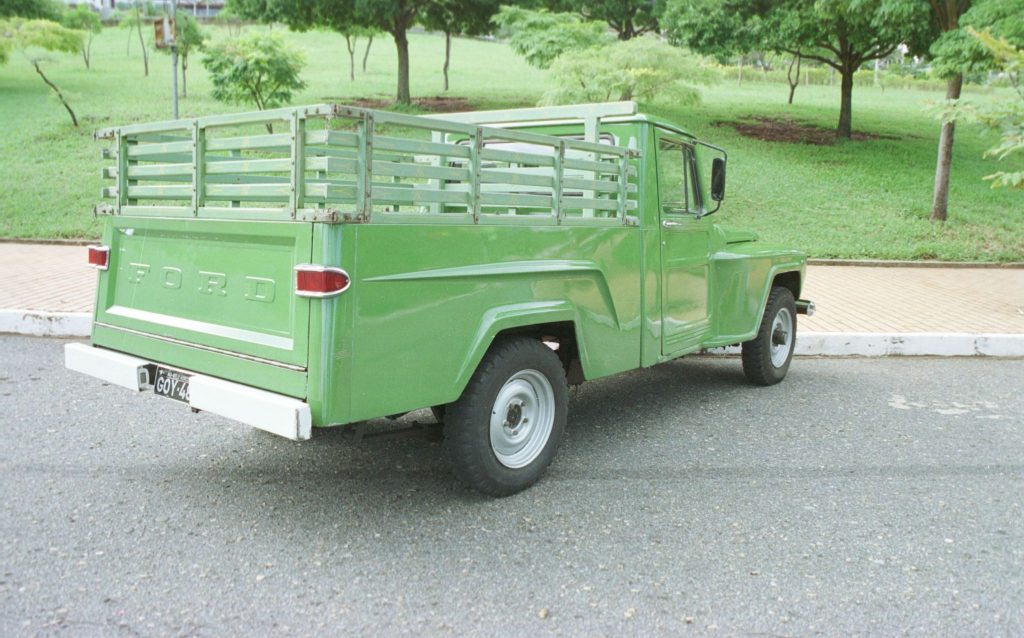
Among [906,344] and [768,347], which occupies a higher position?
[768,347]

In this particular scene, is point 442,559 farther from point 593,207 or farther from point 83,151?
point 83,151

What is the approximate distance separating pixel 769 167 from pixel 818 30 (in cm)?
372

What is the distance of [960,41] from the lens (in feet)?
45.4

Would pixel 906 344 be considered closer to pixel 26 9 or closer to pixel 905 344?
pixel 905 344

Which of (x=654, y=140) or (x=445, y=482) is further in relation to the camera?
(x=654, y=140)

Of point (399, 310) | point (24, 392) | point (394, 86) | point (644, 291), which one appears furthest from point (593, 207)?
point (394, 86)

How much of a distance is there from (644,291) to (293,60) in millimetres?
17956

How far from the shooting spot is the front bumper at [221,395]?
3.12 meters

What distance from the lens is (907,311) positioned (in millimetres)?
9391

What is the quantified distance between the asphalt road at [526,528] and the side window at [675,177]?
1.47 meters

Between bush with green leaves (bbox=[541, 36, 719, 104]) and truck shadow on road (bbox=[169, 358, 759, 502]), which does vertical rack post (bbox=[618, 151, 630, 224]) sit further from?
bush with green leaves (bbox=[541, 36, 719, 104])

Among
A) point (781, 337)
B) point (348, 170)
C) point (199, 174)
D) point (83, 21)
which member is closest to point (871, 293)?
point (781, 337)

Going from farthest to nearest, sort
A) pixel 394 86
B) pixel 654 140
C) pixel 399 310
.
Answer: pixel 394 86 → pixel 654 140 → pixel 399 310

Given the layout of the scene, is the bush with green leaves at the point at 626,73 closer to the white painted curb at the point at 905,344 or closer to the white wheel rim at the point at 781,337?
the white painted curb at the point at 905,344
